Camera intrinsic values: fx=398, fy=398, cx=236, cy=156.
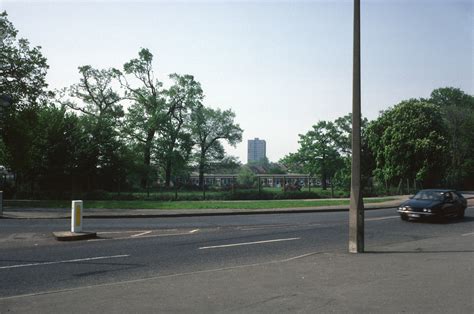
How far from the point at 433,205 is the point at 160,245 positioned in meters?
12.0

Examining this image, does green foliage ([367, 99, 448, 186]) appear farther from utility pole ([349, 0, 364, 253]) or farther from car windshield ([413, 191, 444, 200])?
utility pole ([349, 0, 364, 253])

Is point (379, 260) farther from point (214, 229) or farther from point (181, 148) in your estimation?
point (181, 148)

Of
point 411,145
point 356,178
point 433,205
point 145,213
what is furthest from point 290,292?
point 411,145

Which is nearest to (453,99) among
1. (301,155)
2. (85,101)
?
(301,155)

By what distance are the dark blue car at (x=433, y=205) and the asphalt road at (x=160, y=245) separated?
482mm

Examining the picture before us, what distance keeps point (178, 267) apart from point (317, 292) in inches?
136

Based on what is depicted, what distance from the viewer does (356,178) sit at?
938cm

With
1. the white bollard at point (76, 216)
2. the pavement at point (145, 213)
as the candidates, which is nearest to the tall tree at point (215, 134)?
the pavement at point (145, 213)

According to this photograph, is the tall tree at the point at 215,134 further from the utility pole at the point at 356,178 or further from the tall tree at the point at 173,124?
the utility pole at the point at 356,178

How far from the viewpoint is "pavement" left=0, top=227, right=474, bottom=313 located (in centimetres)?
510

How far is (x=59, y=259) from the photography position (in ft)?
29.9

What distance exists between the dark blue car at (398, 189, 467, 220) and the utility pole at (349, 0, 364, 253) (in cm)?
888

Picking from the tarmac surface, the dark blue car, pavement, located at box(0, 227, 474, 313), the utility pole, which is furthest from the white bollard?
the dark blue car

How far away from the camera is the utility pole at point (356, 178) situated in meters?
9.32
